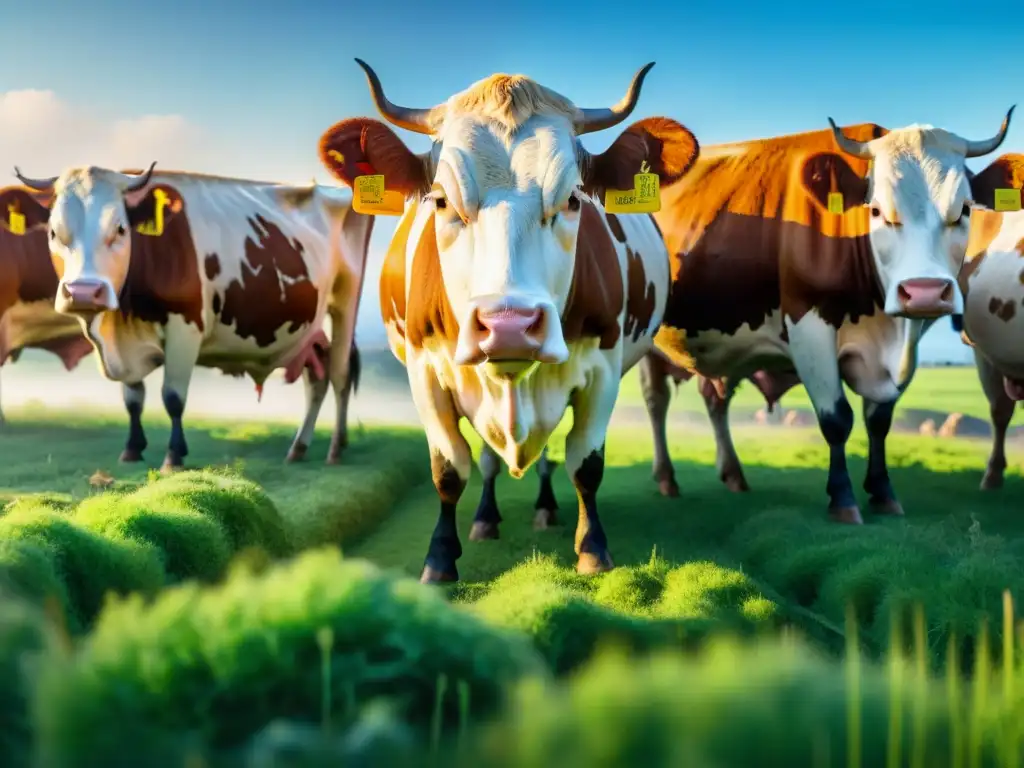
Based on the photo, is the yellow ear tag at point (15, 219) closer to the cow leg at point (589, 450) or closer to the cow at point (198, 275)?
the cow at point (198, 275)

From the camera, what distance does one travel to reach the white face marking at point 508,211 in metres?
3.93

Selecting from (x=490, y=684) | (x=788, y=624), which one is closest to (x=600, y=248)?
(x=788, y=624)

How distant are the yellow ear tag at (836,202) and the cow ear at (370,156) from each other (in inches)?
121

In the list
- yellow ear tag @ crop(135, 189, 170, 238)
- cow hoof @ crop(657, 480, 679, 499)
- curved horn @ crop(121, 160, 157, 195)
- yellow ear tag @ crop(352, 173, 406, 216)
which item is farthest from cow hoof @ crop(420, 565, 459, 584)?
curved horn @ crop(121, 160, 157, 195)

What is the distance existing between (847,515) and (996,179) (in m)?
2.74

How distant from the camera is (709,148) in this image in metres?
8.31

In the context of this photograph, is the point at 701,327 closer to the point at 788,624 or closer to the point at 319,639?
the point at 788,624

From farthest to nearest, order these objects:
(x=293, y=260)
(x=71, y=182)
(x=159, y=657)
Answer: (x=293, y=260) → (x=71, y=182) → (x=159, y=657)

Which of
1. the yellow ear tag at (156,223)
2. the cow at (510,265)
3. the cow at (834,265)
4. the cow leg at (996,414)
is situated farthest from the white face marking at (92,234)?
the cow leg at (996,414)

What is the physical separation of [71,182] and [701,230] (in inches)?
217

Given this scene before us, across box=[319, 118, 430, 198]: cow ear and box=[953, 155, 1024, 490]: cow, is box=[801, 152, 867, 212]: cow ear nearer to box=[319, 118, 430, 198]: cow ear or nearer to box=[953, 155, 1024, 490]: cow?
box=[953, 155, 1024, 490]: cow

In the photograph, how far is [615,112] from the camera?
4.92m

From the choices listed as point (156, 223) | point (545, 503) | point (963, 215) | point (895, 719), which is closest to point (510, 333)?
point (895, 719)

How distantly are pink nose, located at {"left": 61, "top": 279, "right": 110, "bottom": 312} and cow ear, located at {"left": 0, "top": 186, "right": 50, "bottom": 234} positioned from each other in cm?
185
